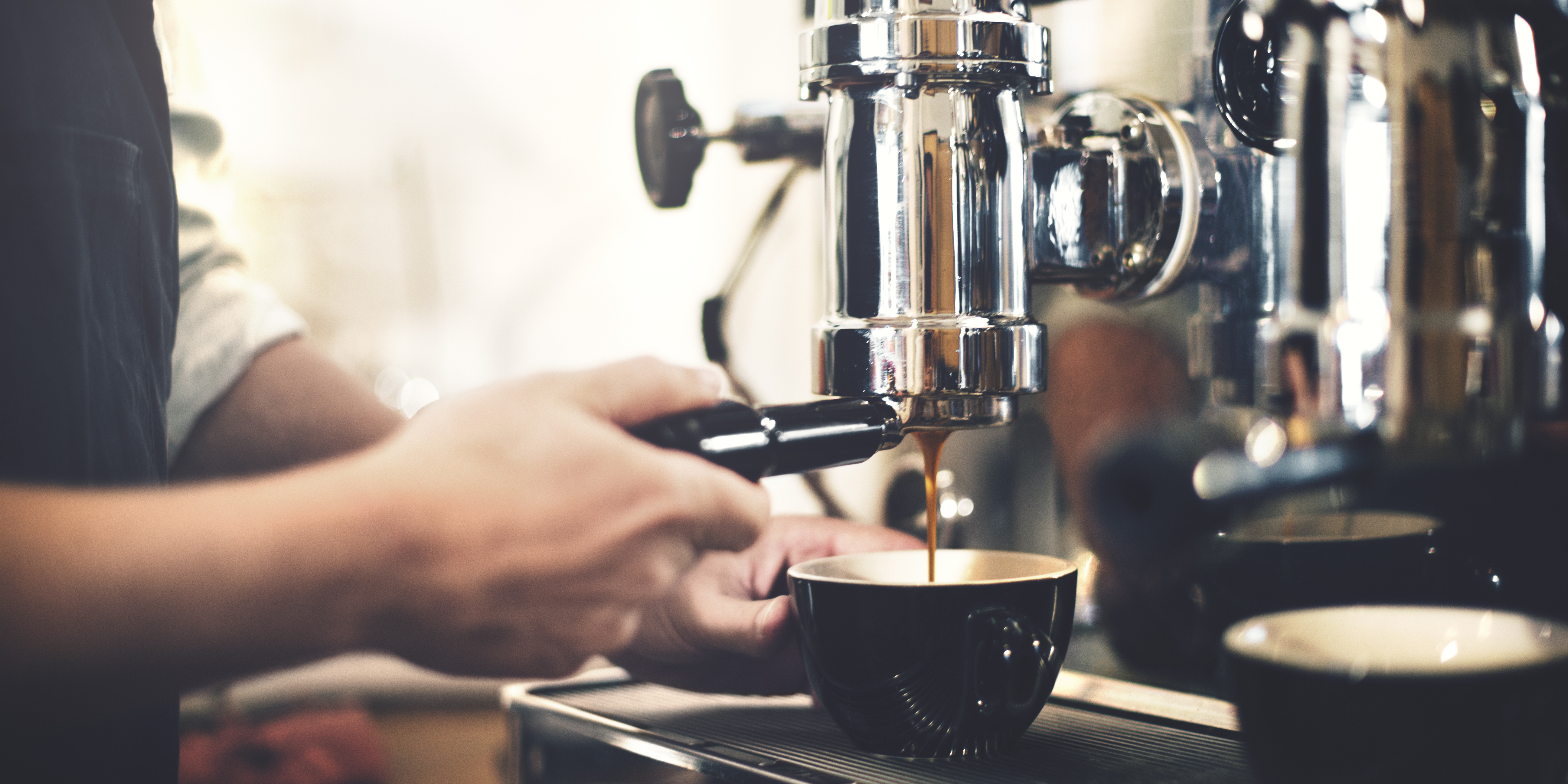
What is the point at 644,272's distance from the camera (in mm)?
1153

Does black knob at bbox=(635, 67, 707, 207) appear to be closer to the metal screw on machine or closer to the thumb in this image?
the metal screw on machine

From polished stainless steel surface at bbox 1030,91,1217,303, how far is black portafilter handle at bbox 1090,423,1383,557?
0.22ft

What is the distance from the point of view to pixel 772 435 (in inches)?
12.7

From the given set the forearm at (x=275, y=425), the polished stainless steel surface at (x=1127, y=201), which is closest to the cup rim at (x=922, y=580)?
the polished stainless steel surface at (x=1127, y=201)

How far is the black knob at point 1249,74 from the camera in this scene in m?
0.41

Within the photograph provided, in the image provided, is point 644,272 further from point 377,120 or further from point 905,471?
point 905,471

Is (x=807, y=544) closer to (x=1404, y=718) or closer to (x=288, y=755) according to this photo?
(x=1404, y=718)

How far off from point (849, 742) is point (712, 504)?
13 cm

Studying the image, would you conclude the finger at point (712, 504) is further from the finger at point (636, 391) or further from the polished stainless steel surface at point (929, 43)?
the polished stainless steel surface at point (929, 43)

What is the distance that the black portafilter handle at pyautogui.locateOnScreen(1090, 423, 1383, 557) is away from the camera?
17.4 inches

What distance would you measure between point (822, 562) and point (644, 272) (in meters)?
0.76

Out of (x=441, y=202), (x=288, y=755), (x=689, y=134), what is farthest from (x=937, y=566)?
(x=441, y=202)

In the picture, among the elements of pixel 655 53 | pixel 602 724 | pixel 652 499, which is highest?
pixel 655 53

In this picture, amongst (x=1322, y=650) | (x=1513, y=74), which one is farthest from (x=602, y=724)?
(x=1513, y=74)
